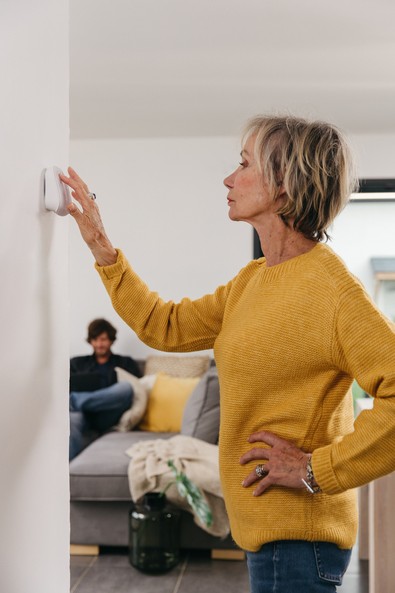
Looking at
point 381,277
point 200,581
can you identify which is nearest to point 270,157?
point 200,581

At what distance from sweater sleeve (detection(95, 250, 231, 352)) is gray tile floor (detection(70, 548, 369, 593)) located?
2.12 meters

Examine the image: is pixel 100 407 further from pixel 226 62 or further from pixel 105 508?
pixel 226 62

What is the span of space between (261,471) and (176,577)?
2.40 metres

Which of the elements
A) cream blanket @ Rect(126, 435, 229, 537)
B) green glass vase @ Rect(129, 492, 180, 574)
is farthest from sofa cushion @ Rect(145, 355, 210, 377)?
green glass vase @ Rect(129, 492, 180, 574)

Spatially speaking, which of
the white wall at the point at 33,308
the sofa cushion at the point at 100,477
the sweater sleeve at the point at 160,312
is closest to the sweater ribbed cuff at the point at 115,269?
the sweater sleeve at the point at 160,312

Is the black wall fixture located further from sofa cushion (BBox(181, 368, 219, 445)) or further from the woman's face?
the woman's face

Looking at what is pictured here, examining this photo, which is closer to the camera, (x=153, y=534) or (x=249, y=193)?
(x=249, y=193)

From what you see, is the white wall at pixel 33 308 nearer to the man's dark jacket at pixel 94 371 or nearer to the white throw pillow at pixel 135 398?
the white throw pillow at pixel 135 398

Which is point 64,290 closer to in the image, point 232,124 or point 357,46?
point 357,46

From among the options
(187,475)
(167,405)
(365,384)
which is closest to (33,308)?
(365,384)

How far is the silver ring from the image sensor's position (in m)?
1.33

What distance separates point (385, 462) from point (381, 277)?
5379 mm

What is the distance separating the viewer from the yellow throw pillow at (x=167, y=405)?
4777 millimetres

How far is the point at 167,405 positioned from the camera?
4.82 metres
